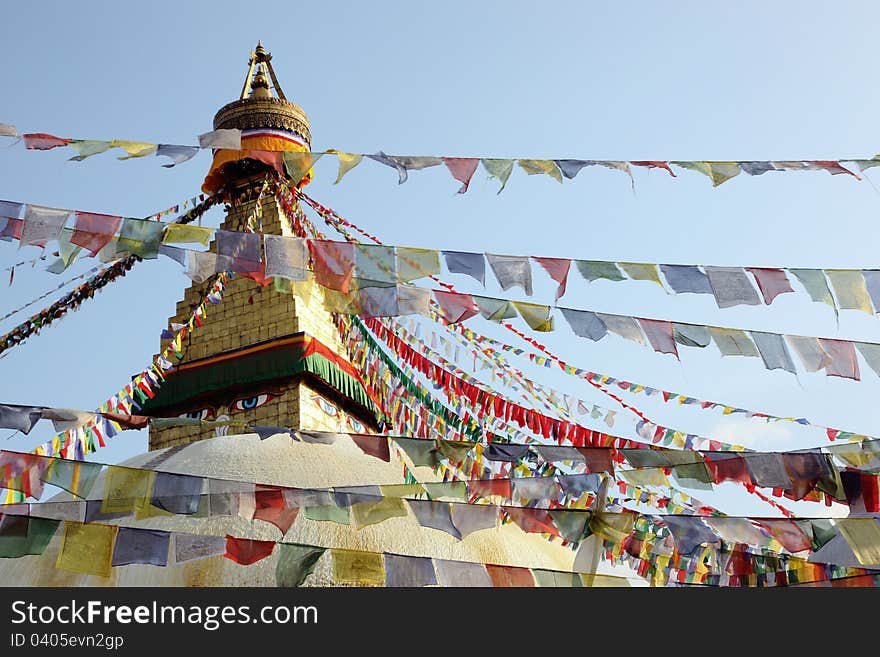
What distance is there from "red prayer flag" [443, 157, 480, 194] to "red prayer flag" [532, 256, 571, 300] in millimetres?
605

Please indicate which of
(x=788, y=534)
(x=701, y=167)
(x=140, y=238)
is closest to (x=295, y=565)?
(x=140, y=238)

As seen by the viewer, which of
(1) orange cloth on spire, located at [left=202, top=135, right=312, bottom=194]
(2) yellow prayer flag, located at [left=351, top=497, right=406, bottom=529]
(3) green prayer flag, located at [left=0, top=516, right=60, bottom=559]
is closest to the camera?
(3) green prayer flag, located at [left=0, top=516, right=60, bottom=559]

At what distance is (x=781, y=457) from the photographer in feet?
16.7

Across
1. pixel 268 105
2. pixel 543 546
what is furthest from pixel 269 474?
pixel 268 105

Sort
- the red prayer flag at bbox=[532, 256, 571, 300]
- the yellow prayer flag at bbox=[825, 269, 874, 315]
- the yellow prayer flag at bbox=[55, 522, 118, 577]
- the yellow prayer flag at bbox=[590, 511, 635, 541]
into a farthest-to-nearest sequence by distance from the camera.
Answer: the red prayer flag at bbox=[532, 256, 571, 300], the yellow prayer flag at bbox=[825, 269, 874, 315], the yellow prayer flag at bbox=[590, 511, 635, 541], the yellow prayer flag at bbox=[55, 522, 118, 577]

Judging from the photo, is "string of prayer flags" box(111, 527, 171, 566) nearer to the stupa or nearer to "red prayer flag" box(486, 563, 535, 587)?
the stupa

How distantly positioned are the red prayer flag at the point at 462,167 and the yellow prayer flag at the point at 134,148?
5.33 ft

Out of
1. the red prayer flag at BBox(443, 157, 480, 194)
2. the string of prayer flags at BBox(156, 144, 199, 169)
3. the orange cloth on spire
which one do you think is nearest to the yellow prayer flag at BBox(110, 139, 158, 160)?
the string of prayer flags at BBox(156, 144, 199, 169)

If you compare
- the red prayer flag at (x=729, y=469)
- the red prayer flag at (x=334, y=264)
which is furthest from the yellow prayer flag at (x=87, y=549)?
the red prayer flag at (x=729, y=469)

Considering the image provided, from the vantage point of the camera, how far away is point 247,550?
4.93 metres

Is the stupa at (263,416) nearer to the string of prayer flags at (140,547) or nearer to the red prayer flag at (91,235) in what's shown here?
the string of prayer flags at (140,547)

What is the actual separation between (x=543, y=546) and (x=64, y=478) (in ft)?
12.7

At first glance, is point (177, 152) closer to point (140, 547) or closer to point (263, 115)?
point (140, 547)

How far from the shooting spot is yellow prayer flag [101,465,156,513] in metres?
4.79
